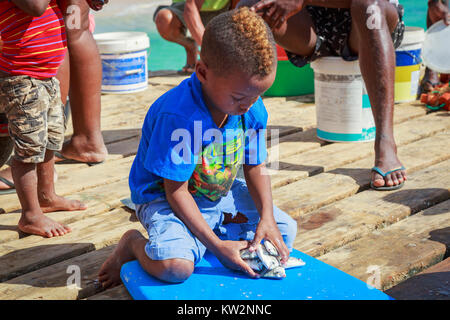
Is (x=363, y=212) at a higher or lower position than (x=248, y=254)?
lower

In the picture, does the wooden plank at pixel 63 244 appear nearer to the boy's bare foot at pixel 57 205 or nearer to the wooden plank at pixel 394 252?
the boy's bare foot at pixel 57 205

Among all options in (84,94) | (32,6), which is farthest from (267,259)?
(84,94)

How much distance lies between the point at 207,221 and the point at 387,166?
0.93m

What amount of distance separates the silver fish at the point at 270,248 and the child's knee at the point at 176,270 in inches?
8.5

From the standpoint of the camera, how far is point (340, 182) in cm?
233

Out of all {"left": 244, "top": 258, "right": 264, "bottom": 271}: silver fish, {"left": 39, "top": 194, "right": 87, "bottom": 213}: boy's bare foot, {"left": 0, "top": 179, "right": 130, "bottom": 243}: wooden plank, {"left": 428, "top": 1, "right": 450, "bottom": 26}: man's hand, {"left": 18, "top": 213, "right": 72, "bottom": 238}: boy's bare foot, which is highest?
{"left": 428, "top": 1, "right": 450, "bottom": 26}: man's hand

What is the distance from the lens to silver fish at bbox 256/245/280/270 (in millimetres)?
1543

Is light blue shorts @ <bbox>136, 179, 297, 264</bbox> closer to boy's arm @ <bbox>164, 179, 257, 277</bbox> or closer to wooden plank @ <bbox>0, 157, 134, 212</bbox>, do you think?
boy's arm @ <bbox>164, 179, 257, 277</bbox>

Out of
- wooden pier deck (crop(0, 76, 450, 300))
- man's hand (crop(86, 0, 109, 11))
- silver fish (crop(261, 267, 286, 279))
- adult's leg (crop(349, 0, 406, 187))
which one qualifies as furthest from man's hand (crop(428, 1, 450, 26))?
silver fish (crop(261, 267, 286, 279))

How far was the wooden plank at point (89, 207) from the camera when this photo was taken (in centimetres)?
200

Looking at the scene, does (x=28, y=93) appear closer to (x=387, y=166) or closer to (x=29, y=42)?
(x=29, y=42)

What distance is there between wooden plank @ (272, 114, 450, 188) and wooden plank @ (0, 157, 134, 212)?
683 mm

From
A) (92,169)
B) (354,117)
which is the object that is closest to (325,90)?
(354,117)
